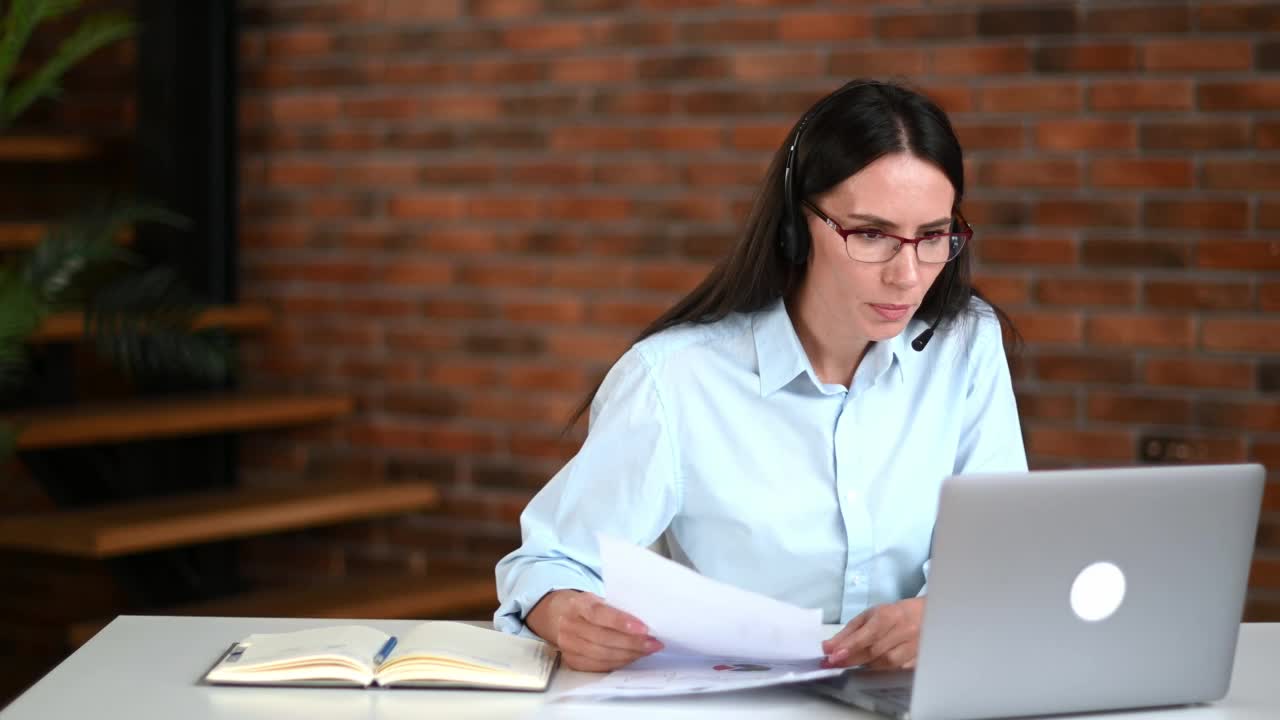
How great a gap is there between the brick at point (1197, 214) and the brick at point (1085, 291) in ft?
0.43

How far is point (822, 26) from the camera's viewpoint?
3.13 meters

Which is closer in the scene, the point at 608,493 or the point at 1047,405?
the point at 608,493

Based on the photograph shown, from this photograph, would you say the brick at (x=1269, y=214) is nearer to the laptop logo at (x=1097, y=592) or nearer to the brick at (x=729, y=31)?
A: the brick at (x=729, y=31)

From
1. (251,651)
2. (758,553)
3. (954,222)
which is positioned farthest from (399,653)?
(954,222)

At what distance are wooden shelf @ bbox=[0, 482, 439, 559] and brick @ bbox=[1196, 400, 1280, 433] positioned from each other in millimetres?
1715

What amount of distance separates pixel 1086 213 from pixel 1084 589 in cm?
177

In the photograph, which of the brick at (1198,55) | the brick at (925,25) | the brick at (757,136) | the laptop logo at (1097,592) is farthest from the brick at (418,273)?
the laptop logo at (1097,592)

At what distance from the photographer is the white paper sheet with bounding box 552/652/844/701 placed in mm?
1388

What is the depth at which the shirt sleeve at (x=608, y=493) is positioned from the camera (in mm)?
1719

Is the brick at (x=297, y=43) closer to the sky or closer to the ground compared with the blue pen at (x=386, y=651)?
closer to the sky

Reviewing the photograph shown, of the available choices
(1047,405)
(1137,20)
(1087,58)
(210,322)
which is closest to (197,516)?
(210,322)

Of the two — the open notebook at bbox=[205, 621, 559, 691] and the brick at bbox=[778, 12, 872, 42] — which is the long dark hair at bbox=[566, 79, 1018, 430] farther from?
the brick at bbox=[778, 12, 872, 42]

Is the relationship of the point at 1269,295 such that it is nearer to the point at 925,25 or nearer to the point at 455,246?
the point at 925,25

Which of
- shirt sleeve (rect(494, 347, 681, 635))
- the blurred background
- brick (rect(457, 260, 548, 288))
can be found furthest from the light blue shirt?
brick (rect(457, 260, 548, 288))
